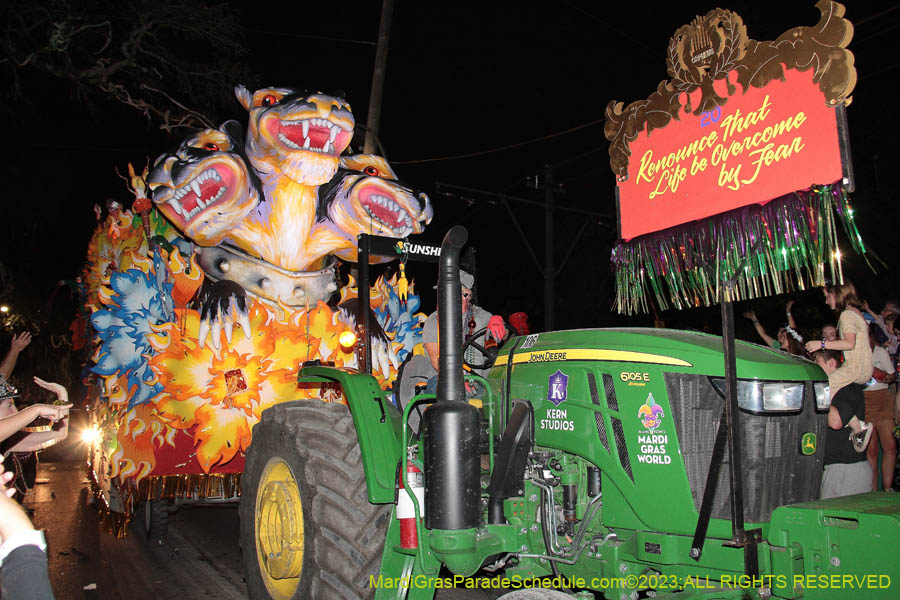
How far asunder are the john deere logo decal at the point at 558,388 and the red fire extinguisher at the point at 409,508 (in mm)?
717

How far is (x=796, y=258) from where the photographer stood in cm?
263

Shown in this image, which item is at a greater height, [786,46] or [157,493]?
[786,46]

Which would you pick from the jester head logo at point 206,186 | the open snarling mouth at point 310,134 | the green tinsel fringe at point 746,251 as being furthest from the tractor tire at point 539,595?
the open snarling mouth at point 310,134

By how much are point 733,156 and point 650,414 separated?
113cm

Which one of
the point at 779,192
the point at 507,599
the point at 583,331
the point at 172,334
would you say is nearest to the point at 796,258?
the point at 779,192

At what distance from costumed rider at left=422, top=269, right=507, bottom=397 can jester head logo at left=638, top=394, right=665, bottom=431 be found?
92cm

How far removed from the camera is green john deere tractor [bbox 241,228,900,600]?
8.52 feet

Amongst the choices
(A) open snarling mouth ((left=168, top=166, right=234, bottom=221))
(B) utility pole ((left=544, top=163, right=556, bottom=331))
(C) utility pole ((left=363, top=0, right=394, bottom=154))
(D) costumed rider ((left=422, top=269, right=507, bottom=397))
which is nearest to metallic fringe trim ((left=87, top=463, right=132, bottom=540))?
(A) open snarling mouth ((left=168, top=166, right=234, bottom=221))

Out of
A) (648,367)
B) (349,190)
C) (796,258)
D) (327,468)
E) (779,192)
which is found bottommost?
(327,468)

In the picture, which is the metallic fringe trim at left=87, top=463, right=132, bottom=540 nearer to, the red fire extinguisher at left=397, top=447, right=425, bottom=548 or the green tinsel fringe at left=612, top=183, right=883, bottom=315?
the red fire extinguisher at left=397, top=447, right=425, bottom=548

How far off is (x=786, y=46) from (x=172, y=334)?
17.2 feet

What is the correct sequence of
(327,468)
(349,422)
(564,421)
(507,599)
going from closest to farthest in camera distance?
1. (507,599)
2. (564,421)
3. (327,468)
4. (349,422)

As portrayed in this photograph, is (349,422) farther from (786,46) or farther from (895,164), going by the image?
(895,164)

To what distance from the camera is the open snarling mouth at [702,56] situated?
A: 2.90 meters
